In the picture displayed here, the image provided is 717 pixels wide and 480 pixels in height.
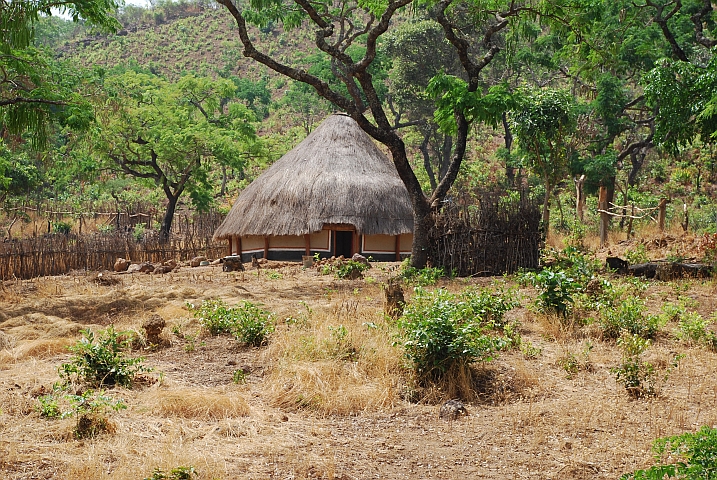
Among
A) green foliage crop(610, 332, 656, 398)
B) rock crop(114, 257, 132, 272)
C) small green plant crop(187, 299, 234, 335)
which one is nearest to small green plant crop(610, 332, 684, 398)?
green foliage crop(610, 332, 656, 398)

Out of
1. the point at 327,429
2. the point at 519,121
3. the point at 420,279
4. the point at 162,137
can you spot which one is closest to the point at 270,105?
the point at 162,137

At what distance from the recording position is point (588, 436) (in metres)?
4.55

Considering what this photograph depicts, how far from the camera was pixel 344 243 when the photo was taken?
60.0 feet

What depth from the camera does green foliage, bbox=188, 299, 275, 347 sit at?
7.12 meters

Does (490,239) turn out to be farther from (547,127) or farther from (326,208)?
(547,127)

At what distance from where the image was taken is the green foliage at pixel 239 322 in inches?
281

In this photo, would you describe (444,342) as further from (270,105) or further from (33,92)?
(270,105)

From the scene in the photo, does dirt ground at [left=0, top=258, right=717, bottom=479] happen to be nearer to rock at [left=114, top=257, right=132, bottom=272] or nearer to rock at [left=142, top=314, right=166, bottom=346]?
rock at [left=142, top=314, right=166, bottom=346]

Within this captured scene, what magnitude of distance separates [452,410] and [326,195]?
1228cm

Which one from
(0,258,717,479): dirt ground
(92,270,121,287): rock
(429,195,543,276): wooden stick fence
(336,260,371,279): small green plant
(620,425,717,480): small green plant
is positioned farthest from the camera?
(92,270,121,287): rock

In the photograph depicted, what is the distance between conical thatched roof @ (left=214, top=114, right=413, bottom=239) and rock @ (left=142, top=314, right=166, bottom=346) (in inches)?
374

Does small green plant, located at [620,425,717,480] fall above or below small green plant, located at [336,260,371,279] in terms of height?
below

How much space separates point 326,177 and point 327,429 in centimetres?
1306

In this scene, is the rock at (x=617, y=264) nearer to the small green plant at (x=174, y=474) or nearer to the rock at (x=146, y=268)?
the rock at (x=146, y=268)
